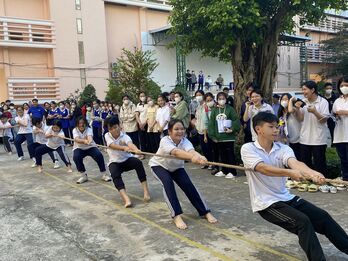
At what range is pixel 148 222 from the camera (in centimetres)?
477

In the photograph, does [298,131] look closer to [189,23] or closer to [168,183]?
[168,183]

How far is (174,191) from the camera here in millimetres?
4723

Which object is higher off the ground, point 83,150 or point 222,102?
point 222,102

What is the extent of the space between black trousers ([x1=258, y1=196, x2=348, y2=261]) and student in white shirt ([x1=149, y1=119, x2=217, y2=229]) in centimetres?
142

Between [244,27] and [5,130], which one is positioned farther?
[5,130]

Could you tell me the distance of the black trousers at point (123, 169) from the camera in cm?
572

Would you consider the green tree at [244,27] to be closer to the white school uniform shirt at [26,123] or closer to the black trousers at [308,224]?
the black trousers at [308,224]

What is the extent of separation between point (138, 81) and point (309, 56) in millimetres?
22637

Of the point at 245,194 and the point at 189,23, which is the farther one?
the point at 189,23

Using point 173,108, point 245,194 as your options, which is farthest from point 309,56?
point 245,194

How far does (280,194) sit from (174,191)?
64.6 inches

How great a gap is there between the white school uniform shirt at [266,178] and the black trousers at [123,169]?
273 cm

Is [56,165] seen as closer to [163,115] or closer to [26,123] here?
[26,123]

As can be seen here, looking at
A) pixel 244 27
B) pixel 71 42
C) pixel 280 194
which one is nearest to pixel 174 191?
pixel 280 194
